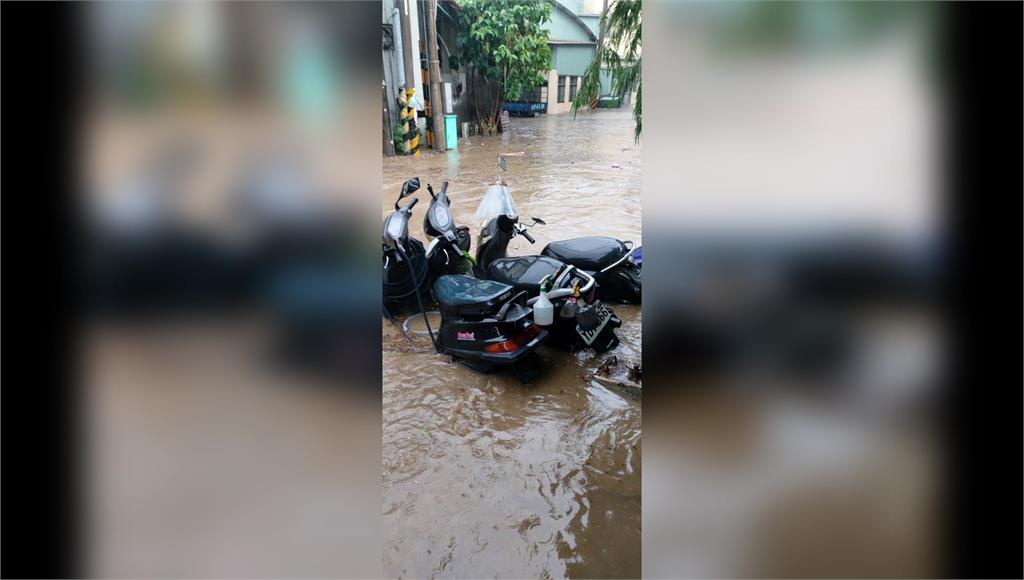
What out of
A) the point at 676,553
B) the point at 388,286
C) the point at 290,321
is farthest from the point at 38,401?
the point at 388,286

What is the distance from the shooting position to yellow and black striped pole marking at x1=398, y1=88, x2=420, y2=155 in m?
13.8

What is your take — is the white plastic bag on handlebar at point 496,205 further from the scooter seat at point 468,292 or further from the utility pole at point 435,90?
the utility pole at point 435,90

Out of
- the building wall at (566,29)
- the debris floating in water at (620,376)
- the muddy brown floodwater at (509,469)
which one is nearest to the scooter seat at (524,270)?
the muddy brown floodwater at (509,469)

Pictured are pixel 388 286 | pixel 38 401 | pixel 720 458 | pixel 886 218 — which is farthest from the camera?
pixel 388 286

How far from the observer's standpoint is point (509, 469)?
9.95ft

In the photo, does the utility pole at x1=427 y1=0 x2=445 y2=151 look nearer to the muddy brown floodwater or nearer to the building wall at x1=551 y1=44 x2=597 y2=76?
the muddy brown floodwater

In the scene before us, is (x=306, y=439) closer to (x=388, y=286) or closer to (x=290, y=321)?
(x=290, y=321)

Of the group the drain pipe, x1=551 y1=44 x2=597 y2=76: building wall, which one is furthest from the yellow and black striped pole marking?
x1=551 y1=44 x2=597 y2=76: building wall

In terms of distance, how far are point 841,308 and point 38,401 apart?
1207mm

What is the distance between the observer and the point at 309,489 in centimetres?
95

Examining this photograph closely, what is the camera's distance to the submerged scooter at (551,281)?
389 cm

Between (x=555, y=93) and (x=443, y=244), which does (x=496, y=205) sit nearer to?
(x=443, y=244)

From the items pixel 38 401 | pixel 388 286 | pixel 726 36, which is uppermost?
pixel 726 36

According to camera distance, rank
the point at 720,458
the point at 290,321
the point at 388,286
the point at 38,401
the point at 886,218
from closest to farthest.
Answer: the point at 38,401 → the point at 290,321 → the point at 886,218 → the point at 720,458 → the point at 388,286
